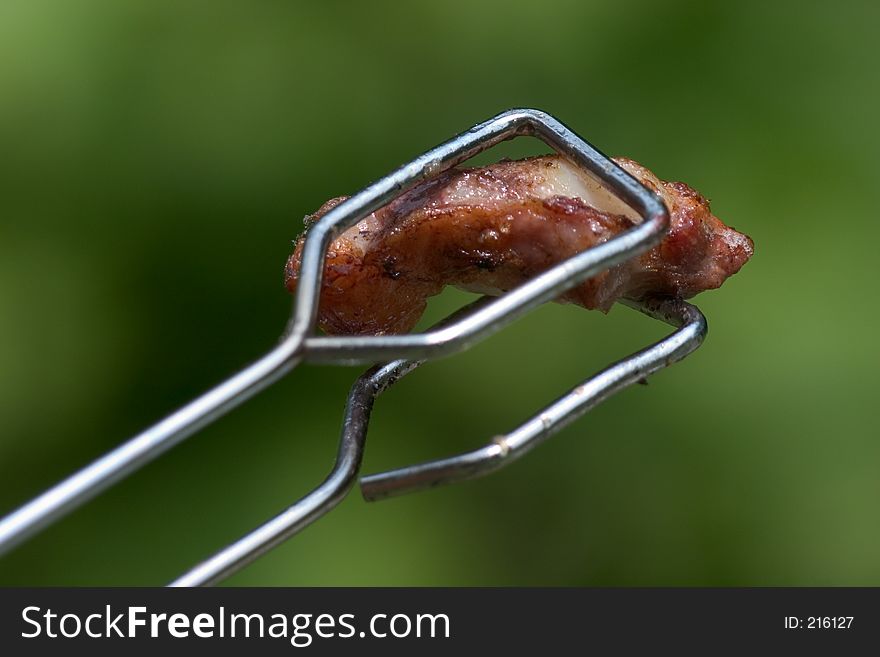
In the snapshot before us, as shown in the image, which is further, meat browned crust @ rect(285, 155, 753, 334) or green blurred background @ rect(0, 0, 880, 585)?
green blurred background @ rect(0, 0, 880, 585)

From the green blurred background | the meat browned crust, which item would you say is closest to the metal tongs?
the meat browned crust

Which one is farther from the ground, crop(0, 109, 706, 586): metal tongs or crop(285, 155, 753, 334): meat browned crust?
crop(285, 155, 753, 334): meat browned crust

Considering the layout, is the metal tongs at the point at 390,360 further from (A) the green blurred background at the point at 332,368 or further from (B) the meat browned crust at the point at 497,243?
(A) the green blurred background at the point at 332,368

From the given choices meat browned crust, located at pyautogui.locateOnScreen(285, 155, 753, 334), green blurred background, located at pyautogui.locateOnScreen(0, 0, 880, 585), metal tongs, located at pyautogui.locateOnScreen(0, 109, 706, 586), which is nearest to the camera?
metal tongs, located at pyautogui.locateOnScreen(0, 109, 706, 586)

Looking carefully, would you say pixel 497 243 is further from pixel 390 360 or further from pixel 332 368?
pixel 332 368

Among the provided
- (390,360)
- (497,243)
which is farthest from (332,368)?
(390,360)

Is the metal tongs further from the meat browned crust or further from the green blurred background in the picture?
the green blurred background

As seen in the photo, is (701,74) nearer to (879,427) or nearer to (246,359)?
(879,427)
